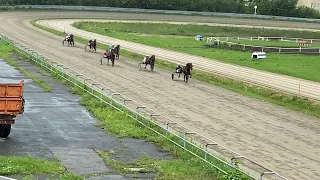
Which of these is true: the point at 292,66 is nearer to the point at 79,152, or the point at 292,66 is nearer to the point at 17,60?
the point at 17,60

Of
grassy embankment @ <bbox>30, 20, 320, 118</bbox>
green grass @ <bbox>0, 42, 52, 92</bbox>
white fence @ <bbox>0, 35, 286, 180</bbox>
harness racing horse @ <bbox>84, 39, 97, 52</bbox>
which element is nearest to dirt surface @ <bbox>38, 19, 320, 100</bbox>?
grassy embankment @ <bbox>30, 20, 320, 118</bbox>

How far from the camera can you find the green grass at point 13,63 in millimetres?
31623

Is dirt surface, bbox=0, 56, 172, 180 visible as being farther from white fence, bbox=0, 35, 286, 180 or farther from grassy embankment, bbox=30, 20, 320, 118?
grassy embankment, bbox=30, 20, 320, 118

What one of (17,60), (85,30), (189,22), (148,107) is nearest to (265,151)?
(148,107)

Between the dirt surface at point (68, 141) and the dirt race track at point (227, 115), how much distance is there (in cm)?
327

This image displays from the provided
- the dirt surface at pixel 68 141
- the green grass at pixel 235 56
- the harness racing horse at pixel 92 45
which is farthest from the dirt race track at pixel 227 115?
the green grass at pixel 235 56

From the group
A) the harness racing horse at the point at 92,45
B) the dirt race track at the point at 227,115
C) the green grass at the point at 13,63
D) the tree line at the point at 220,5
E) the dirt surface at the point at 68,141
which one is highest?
the tree line at the point at 220,5

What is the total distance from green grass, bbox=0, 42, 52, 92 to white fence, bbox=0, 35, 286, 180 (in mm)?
1388

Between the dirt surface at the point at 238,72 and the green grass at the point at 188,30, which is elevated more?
the green grass at the point at 188,30

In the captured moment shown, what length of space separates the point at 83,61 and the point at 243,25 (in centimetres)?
5282

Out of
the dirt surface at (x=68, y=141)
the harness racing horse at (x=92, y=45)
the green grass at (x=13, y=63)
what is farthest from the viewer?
the harness racing horse at (x=92, y=45)

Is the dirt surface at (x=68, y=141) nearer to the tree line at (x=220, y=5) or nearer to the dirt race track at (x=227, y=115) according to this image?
the dirt race track at (x=227, y=115)

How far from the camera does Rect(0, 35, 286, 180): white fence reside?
16766mm

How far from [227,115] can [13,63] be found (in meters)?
18.9
